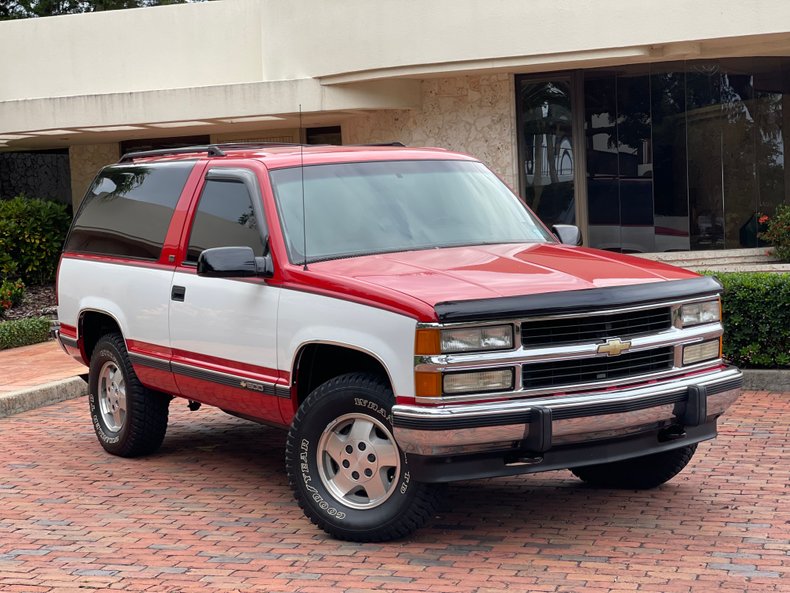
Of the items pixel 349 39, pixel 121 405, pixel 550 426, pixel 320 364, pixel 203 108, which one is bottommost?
pixel 121 405

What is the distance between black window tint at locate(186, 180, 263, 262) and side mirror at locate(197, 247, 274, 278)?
0.80 ft

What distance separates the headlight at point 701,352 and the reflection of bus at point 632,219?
518 inches

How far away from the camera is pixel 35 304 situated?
19.1 m

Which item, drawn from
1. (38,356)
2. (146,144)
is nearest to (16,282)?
(38,356)

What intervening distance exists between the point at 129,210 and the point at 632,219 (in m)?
12.4

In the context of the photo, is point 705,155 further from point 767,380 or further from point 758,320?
point 767,380

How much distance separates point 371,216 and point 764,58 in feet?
47.0

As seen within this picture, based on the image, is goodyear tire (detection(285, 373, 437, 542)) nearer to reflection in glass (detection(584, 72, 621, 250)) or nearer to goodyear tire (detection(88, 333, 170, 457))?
goodyear tire (detection(88, 333, 170, 457))

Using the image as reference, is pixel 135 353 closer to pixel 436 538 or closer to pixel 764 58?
pixel 436 538

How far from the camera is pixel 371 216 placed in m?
7.25

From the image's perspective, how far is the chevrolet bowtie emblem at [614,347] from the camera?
605 centimetres

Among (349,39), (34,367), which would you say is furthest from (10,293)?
(349,39)

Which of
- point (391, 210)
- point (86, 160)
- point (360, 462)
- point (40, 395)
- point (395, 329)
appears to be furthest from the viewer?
point (86, 160)

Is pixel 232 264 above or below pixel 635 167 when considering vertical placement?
below
